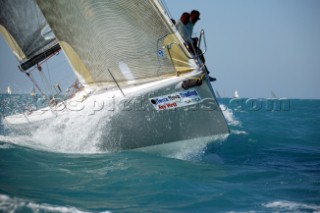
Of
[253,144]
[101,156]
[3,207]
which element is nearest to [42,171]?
[101,156]

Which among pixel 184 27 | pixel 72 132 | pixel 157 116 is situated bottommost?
pixel 157 116

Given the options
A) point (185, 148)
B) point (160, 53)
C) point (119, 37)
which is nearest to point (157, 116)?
point (185, 148)

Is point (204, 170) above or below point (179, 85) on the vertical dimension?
below

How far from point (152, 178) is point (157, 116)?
5.06 feet

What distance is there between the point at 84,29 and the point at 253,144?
17.9 ft

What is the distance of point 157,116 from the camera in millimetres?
6633

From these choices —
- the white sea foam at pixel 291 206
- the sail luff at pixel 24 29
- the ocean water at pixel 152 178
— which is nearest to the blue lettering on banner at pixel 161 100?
the ocean water at pixel 152 178

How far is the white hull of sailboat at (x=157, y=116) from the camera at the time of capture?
21.4 feet

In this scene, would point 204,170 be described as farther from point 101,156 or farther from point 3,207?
point 3,207

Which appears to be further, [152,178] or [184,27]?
[184,27]

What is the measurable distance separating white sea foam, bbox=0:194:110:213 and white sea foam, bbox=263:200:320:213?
2330 millimetres

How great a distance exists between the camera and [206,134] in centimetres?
676

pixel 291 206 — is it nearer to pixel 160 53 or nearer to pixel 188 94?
pixel 188 94

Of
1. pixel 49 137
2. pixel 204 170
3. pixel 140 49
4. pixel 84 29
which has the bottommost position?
pixel 204 170
